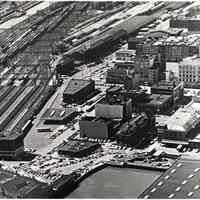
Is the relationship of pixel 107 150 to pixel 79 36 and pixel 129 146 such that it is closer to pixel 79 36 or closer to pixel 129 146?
pixel 129 146

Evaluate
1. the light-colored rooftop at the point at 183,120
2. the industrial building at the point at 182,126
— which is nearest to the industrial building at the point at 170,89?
the light-colored rooftop at the point at 183,120

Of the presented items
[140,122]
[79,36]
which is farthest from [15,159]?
[79,36]

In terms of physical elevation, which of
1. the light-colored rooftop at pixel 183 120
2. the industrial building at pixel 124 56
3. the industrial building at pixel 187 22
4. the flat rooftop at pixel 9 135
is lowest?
the light-colored rooftop at pixel 183 120

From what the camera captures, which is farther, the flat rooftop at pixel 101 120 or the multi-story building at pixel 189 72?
the multi-story building at pixel 189 72

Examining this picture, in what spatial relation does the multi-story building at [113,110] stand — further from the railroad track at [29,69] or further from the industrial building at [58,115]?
the railroad track at [29,69]

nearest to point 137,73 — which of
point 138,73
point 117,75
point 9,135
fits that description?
point 138,73

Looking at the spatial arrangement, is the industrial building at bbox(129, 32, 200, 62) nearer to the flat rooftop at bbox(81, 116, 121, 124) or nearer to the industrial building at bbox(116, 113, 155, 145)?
the industrial building at bbox(116, 113, 155, 145)
